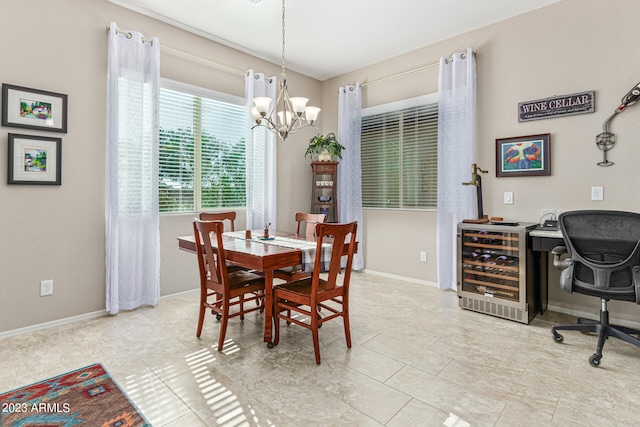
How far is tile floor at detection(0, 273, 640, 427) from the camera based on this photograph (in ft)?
5.66

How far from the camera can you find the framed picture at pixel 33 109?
264cm

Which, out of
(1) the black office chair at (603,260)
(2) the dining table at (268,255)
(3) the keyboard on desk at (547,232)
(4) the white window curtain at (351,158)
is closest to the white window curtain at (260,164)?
(4) the white window curtain at (351,158)

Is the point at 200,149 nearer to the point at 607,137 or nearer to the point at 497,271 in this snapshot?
the point at 497,271

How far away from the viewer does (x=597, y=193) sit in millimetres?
2982

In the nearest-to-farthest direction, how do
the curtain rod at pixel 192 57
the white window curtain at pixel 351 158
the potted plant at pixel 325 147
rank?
the curtain rod at pixel 192 57 → the potted plant at pixel 325 147 → the white window curtain at pixel 351 158

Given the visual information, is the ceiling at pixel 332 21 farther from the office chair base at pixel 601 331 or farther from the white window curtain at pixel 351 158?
the office chair base at pixel 601 331

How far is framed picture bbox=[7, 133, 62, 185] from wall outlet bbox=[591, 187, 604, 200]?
15.7 feet

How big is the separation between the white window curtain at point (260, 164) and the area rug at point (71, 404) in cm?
242

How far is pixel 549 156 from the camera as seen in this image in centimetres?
323

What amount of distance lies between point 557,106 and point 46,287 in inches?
197

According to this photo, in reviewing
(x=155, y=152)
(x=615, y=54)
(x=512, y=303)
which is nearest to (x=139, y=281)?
(x=155, y=152)

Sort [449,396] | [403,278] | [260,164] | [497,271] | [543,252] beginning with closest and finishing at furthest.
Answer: [449,396], [497,271], [543,252], [260,164], [403,278]

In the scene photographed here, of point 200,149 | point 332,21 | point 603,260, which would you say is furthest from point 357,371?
point 332,21

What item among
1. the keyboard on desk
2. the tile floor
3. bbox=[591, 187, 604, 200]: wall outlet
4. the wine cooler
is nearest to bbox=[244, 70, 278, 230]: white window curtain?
the tile floor
